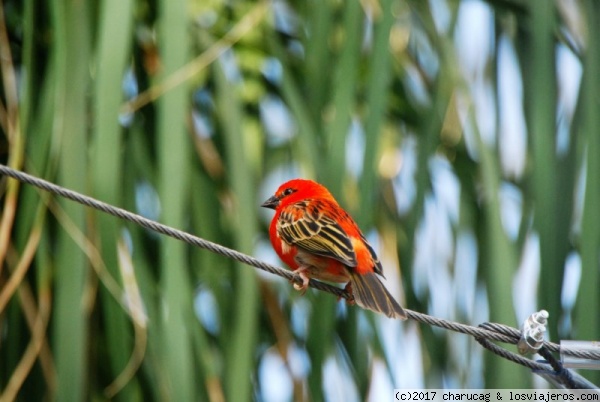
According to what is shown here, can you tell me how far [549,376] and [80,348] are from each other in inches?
52.1

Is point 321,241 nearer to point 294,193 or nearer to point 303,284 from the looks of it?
point 303,284

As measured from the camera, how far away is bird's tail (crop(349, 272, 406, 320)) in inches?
147

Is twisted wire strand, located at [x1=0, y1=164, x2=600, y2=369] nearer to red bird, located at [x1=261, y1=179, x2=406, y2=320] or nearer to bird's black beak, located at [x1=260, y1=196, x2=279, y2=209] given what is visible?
red bird, located at [x1=261, y1=179, x2=406, y2=320]

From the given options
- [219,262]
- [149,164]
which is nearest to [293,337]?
[219,262]

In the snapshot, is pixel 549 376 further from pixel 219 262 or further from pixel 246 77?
pixel 246 77

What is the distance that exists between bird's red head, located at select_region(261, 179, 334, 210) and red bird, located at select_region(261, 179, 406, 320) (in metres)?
0.03

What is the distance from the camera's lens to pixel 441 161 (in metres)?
4.35

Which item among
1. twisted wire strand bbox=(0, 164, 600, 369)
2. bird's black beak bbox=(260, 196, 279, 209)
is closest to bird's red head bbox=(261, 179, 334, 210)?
bird's black beak bbox=(260, 196, 279, 209)

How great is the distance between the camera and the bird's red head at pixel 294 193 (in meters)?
4.70

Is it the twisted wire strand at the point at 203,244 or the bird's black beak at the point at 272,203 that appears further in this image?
the bird's black beak at the point at 272,203

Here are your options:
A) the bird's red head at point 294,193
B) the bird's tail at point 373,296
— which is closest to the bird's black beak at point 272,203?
the bird's red head at point 294,193

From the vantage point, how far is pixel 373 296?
12.8 feet

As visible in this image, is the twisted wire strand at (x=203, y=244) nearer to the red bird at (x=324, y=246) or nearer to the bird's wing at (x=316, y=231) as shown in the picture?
the red bird at (x=324, y=246)

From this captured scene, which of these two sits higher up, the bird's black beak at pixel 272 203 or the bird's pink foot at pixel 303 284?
the bird's black beak at pixel 272 203
